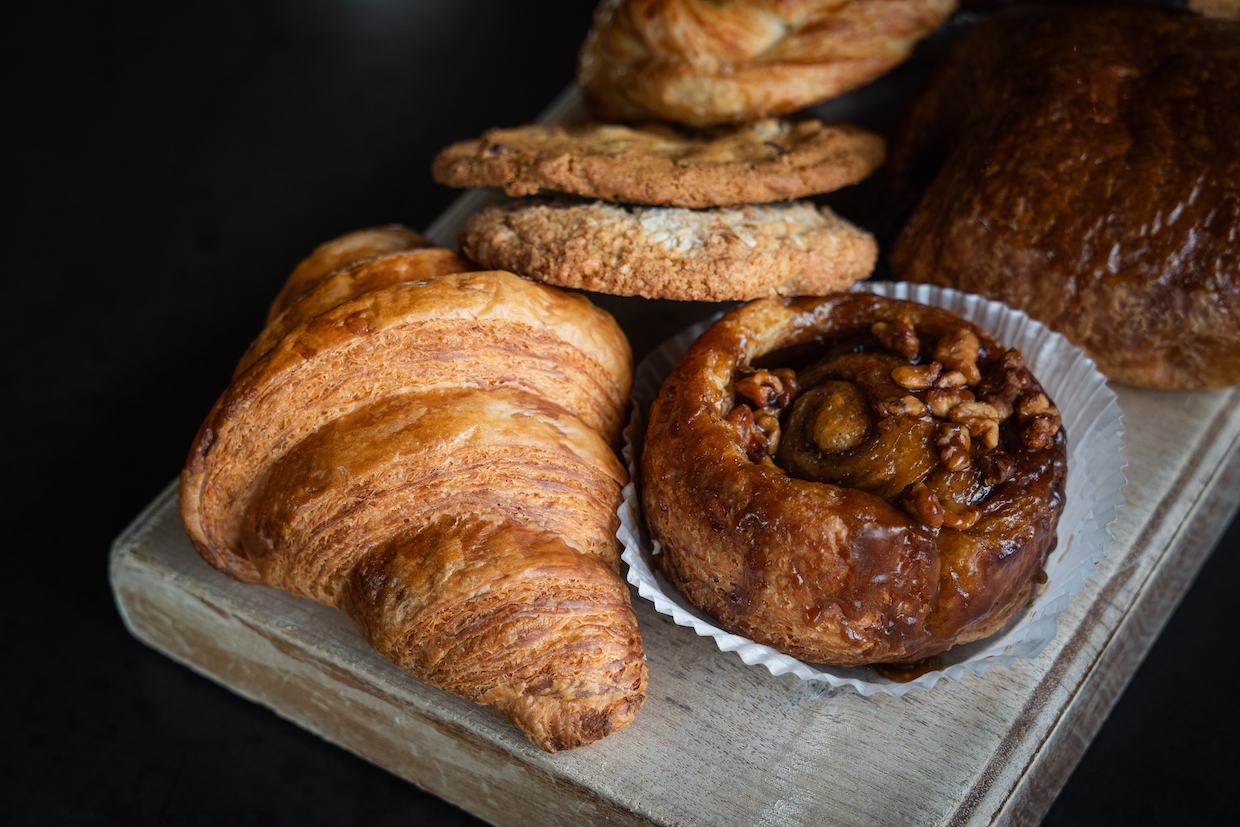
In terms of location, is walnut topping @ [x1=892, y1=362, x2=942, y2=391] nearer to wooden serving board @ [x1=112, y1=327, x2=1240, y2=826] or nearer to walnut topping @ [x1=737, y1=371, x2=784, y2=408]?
walnut topping @ [x1=737, y1=371, x2=784, y2=408]

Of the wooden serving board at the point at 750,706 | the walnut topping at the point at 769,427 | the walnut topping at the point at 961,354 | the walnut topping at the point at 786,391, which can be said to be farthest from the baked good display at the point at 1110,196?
the walnut topping at the point at 769,427

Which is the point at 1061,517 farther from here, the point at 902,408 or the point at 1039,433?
the point at 902,408

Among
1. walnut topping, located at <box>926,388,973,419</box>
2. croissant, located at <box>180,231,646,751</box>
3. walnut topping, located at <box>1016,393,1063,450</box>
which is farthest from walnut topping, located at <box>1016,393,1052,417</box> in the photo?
croissant, located at <box>180,231,646,751</box>

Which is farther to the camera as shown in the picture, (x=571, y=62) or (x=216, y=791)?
(x=571, y=62)

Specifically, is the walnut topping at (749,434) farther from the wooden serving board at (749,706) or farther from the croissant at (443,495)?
the wooden serving board at (749,706)

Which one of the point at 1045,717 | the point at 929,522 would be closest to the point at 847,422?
the point at 929,522

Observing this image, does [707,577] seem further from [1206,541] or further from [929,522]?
[1206,541]
